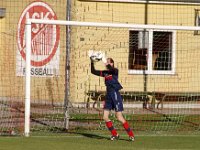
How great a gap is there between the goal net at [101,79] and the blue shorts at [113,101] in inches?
77.7

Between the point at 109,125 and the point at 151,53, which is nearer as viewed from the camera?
the point at 109,125

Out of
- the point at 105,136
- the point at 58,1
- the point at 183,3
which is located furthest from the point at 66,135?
the point at 183,3

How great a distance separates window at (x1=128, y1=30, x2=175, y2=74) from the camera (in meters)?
22.4

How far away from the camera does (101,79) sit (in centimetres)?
2184

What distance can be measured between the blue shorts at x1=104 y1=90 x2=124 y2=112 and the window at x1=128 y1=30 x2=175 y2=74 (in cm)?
687

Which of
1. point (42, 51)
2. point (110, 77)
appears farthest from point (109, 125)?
point (42, 51)

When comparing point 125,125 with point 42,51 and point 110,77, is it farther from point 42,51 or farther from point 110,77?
point 42,51

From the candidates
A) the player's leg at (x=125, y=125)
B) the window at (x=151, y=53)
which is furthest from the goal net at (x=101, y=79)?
the player's leg at (x=125, y=125)

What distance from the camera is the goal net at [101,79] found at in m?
17.9

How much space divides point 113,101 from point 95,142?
3.28 ft

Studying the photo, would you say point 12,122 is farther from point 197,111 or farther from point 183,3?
point 183,3

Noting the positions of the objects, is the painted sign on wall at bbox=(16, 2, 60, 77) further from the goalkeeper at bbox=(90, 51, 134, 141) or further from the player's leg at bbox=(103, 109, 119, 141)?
the player's leg at bbox=(103, 109, 119, 141)

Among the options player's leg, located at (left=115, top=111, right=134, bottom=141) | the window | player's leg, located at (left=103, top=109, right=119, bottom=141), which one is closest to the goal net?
the window

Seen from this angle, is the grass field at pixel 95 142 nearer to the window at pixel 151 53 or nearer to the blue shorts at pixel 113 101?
the blue shorts at pixel 113 101
